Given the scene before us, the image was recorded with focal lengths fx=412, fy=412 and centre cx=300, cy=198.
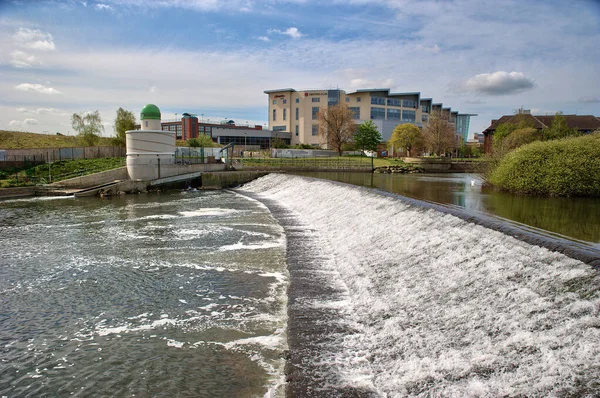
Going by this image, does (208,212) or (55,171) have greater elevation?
(55,171)

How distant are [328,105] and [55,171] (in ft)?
183

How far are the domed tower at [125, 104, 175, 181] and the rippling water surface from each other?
16.4 metres

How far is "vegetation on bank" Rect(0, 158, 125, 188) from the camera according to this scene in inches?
1309

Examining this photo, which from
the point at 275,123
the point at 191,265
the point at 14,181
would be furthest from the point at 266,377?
the point at 275,123

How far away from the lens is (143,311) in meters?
8.56

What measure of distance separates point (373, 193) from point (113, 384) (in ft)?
43.0

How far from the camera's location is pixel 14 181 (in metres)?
32.6

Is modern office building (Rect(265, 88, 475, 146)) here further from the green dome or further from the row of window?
the green dome

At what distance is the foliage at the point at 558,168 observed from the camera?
17688mm

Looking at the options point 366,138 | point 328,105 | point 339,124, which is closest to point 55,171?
point 339,124

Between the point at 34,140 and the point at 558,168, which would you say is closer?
the point at 558,168

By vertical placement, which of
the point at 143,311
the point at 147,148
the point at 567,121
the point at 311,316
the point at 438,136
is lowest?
the point at 143,311

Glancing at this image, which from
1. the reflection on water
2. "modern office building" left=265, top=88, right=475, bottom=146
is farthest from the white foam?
"modern office building" left=265, top=88, right=475, bottom=146

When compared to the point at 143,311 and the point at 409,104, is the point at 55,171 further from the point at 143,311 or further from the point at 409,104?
the point at 409,104
